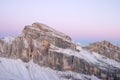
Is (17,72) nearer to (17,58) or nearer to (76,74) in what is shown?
(17,58)

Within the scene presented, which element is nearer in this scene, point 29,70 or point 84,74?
point 29,70

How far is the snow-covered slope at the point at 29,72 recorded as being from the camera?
171500 millimetres

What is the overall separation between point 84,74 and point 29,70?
3774 cm

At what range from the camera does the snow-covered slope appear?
6752 inches

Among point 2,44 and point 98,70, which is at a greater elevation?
point 2,44

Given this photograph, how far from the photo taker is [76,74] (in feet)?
632

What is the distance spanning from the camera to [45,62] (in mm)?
192875

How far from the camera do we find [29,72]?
17800cm

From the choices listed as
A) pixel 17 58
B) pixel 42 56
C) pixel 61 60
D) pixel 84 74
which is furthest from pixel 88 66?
pixel 17 58

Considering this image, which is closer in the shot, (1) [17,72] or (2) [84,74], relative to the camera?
(1) [17,72]

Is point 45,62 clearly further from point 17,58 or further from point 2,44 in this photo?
point 2,44

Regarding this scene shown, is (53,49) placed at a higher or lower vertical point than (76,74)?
higher

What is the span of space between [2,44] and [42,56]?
27.6m

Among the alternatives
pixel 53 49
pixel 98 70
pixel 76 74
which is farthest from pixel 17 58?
pixel 98 70
